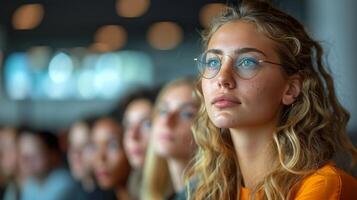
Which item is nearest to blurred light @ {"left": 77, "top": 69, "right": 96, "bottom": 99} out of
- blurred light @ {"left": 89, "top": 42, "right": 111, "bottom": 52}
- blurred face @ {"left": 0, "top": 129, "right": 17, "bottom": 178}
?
blurred light @ {"left": 89, "top": 42, "right": 111, "bottom": 52}

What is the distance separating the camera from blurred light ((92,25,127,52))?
26.2ft

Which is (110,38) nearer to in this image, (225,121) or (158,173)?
(158,173)

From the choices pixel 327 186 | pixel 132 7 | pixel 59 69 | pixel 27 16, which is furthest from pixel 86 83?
pixel 327 186

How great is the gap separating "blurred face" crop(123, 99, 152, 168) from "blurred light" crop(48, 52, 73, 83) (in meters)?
4.85

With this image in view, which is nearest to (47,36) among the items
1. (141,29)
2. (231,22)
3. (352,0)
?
(141,29)

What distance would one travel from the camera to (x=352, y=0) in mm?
4098

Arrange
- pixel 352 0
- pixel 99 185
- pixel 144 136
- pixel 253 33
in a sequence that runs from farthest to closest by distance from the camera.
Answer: pixel 352 0
pixel 99 185
pixel 144 136
pixel 253 33

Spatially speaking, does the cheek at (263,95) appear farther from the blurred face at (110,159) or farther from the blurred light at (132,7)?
the blurred light at (132,7)

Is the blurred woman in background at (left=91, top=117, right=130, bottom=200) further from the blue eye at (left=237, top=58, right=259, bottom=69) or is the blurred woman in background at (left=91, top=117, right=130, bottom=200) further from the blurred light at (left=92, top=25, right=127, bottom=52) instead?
the blurred light at (left=92, top=25, right=127, bottom=52)

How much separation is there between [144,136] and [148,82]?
15.3ft

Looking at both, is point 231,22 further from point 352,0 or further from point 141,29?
point 141,29

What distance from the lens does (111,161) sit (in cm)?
329

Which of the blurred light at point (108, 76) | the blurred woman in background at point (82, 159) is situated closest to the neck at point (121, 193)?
the blurred woman in background at point (82, 159)

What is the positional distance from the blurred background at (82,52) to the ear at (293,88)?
5.87m
